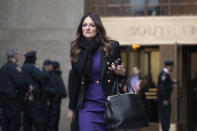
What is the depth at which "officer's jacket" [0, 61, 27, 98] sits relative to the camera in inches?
472

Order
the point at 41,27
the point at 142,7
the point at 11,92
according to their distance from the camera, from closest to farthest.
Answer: the point at 11,92
the point at 41,27
the point at 142,7

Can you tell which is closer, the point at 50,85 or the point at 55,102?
the point at 50,85

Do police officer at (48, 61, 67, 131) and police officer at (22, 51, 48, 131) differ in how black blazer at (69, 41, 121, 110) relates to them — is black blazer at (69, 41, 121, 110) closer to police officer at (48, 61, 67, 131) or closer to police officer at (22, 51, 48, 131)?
police officer at (22, 51, 48, 131)

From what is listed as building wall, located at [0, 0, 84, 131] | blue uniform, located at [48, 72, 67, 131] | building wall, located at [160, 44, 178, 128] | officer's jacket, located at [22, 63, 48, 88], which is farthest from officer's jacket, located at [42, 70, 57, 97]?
building wall, located at [160, 44, 178, 128]

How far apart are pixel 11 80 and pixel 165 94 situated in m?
5.16

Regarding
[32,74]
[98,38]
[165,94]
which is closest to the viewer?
[98,38]

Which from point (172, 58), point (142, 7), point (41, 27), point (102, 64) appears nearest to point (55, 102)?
point (41, 27)

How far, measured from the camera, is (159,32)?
17797mm

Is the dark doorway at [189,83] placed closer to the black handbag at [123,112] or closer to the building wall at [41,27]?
the building wall at [41,27]

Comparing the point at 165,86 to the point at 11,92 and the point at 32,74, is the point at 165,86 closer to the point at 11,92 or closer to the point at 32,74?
the point at 32,74

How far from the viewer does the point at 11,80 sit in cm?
1209

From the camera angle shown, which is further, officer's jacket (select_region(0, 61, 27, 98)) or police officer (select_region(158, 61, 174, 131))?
police officer (select_region(158, 61, 174, 131))

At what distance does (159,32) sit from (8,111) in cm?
703

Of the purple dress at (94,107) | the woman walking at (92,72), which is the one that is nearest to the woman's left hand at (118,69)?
the woman walking at (92,72)
